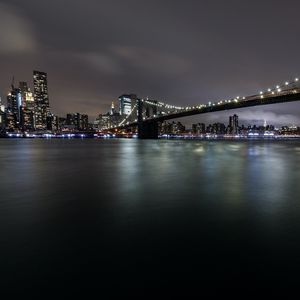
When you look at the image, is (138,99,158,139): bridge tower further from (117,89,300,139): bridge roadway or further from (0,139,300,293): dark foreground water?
(0,139,300,293): dark foreground water

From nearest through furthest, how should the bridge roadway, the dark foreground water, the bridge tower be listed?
the dark foreground water, the bridge roadway, the bridge tower

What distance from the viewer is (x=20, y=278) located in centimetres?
470

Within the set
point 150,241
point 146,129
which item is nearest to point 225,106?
point 146,129

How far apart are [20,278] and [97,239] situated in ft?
6.42

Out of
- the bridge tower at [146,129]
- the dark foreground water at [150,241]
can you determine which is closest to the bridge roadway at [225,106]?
the bridge tower at [146,129]

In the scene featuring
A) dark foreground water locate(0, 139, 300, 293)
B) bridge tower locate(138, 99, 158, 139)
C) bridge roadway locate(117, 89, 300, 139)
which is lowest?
dark foreground water locate(0, 139, 300, 293)

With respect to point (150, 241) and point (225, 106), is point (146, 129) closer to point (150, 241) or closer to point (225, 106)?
point (225, 106)

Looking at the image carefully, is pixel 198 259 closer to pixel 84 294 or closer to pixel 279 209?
pixel 84 294

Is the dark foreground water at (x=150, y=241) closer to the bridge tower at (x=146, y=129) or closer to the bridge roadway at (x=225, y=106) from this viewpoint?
the bridge roadway at (x=225, y=106)

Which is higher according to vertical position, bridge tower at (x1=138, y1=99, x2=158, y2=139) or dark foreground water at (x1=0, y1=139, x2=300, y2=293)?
bridge tower at (x1=138, y1=99, x2=158, y2=139)

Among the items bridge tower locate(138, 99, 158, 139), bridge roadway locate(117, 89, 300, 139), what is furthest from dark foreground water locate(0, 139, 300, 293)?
bridge tower locate(138, 99, 158, 139)

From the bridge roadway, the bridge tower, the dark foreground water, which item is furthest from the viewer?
the bridge tower

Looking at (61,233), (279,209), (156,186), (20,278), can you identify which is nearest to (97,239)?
(61,233)

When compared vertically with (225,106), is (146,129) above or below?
below
